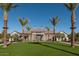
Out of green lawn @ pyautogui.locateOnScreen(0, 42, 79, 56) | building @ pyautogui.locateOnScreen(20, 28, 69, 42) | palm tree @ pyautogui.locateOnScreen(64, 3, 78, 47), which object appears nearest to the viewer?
green lawn @ pyautogui.locateOnScreen(0, 42, 79, 56)

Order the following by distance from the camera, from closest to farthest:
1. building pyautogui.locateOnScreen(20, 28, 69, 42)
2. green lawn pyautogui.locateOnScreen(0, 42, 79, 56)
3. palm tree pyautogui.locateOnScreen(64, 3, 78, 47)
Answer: green lawn pyautogui.locateOnScreen(0, 42, 79, 56) → palm tree pyautogui.locateOnScreen(64, 3, 78, 47) → building pyautogui.locateOnScreen(20, 28, 69, 42)

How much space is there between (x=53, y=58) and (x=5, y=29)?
5.66 metres

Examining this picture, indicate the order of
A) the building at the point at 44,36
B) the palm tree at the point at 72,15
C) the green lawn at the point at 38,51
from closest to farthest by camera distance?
1. the green lawn at the point at 38,51
2. the palm tree at the point at 72,15
3. the building at the point at 44,36

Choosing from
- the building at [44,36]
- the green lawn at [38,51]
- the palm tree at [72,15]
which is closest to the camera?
the green lawn at [38,51]

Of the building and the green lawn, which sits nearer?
the green lawn

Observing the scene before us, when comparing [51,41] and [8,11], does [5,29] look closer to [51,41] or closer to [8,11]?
[8,11]

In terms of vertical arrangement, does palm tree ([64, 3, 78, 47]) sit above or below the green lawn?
above

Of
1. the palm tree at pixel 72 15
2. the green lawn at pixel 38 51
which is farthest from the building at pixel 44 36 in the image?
the green lawn at pixel 38 51

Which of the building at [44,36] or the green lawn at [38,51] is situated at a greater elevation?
the building at [44,36]

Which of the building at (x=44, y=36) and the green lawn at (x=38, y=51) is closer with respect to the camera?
the green lawn at (x=38, y=51)

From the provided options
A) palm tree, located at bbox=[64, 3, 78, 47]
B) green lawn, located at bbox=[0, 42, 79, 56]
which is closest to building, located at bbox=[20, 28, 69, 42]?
palm tree, located at bbox=[64, 3, 78, 47]

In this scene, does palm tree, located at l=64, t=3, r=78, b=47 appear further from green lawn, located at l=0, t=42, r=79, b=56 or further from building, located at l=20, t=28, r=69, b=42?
building, located at l=20, t=28, r=69, b=42

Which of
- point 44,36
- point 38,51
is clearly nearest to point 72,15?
point 38,51

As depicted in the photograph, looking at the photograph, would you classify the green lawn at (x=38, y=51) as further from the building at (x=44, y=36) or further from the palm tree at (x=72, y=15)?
the building at (x=44, y=36)
